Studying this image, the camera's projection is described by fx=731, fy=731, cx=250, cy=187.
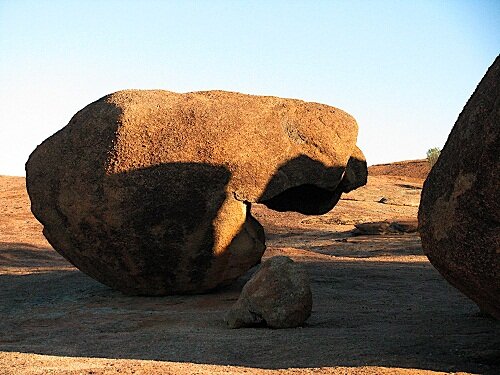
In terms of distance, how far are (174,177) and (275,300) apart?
8.51ft

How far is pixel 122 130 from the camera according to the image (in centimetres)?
1012

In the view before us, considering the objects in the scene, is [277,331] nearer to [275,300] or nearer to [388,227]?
[275,300]

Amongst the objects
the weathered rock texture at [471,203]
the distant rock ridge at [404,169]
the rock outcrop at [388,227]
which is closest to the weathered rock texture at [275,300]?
the weathered rock texture at [471,203]

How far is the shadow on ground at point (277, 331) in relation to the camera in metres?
6.32

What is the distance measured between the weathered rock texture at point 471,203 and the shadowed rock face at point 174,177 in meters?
4.42

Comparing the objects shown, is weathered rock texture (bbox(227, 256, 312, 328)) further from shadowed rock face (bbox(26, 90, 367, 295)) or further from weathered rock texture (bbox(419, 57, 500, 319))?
weathered rock texture (bbox(419, 57, 500, 319))

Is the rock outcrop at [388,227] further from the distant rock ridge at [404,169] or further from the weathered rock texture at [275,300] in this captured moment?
the distant rock ridge at [404,169]

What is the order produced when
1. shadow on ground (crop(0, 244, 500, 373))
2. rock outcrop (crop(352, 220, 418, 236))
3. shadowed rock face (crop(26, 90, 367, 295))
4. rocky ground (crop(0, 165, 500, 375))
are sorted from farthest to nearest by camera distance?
1. rock outcrop (crop(352, 220, 418, 236))
2. shadowed rock face (crop(26, 90, 367, 295))
3. shadow on ground (crop(0, 244, 500, 373))
4. rocky ground (crop(0, 165, 500, 375))

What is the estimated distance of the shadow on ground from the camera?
6324 mm

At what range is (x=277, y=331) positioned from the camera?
25.7 ft

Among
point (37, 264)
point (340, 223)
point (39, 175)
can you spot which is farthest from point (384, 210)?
point (39, 175)

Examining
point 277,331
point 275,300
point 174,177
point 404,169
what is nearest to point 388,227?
point 174,177

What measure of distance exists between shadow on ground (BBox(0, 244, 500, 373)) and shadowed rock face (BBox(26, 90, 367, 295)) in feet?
2.03

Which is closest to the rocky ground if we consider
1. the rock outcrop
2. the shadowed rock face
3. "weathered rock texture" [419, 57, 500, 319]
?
the shadowed rock face
